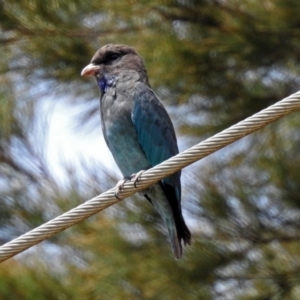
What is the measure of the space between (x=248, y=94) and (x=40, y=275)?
1.14 m

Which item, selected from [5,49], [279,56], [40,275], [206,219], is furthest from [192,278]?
[5,49]

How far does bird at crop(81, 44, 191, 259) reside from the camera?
3613 mm

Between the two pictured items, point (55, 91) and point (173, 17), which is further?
point (55, 91)

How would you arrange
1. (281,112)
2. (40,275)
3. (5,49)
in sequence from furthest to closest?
(5,49) → (40,275) → (281,112)

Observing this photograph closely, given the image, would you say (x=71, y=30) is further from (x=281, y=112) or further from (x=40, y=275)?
(x=281, y=112)

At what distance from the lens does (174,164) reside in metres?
2.67

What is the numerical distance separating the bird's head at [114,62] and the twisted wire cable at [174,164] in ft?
3.83

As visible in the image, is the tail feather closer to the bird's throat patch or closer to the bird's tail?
the bird's tail

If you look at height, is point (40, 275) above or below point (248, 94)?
below

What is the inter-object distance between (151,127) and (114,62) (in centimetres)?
37

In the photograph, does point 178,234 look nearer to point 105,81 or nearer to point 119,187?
point 119,187

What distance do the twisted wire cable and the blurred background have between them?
1.41m

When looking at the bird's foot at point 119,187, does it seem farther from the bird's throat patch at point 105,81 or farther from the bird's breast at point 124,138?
the bird's throat patch at point 105,81

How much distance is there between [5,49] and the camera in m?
4.48
